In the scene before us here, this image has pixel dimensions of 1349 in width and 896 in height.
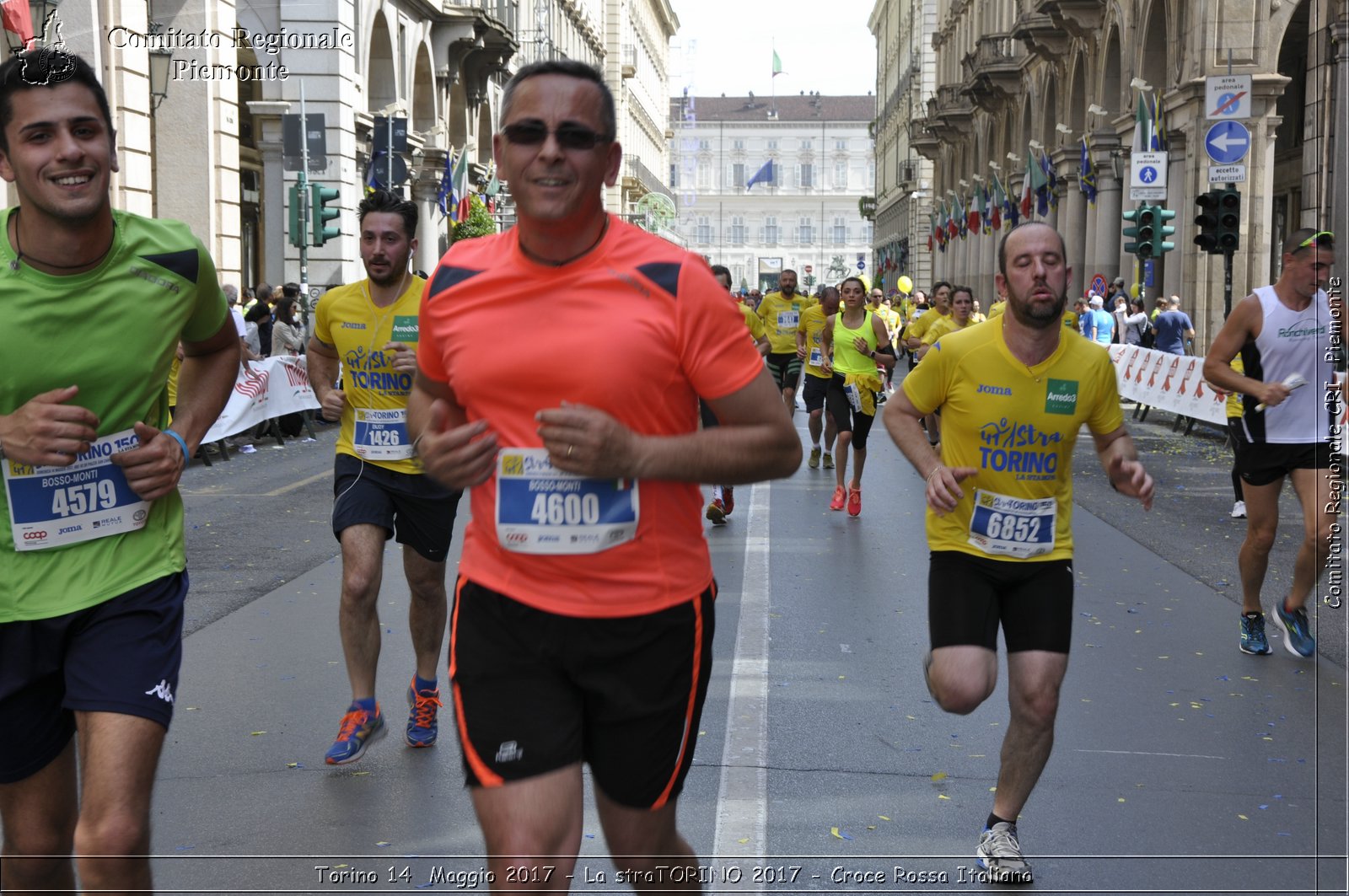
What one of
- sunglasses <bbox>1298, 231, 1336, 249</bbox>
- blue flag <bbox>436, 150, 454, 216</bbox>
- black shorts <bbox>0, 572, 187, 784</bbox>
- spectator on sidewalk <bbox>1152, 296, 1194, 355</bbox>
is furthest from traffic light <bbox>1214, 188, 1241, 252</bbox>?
blue flag <bbox>436, 150, 454, 216</bbox>

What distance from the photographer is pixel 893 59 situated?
107938 mm

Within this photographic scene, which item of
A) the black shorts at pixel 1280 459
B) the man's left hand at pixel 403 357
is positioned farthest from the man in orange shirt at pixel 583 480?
the black shorts at pixel 1280 459

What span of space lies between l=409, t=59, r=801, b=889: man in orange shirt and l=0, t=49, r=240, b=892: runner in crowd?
28.0 inches

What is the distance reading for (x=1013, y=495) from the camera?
4.92 meters

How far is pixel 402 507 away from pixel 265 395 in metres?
13.8

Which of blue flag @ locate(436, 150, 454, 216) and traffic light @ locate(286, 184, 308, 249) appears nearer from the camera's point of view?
traffic light @ locate(286, 184, 308, 249)

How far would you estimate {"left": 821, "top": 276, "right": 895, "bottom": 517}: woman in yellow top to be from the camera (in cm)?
1436

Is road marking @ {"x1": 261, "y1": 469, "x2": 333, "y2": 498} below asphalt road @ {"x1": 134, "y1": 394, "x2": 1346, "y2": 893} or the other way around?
the other way around

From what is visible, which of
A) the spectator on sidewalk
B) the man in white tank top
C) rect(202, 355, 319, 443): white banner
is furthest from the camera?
the spectator on sidewalk

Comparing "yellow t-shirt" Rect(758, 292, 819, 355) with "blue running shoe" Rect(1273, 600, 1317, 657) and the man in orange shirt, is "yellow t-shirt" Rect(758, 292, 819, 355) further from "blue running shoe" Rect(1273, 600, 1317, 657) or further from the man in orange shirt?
the man in orange shirt

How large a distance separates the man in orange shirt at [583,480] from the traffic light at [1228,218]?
20.2 m

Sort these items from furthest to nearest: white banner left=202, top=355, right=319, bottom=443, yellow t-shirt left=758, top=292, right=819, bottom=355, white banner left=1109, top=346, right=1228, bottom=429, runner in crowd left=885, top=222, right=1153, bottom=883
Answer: white banner left=1109, top=346, right=1228, bottom=429 < yellow t-shirt left=758, top=292, right=819, bottom=355 < white banner left=202, top=355, right=319, bottom=443 < runner in crowd left=885, top=222, right=1153, bottom=883

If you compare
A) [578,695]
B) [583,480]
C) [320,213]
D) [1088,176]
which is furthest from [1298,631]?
[1088,176]

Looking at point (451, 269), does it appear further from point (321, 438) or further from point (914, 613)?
point (321, 438)
